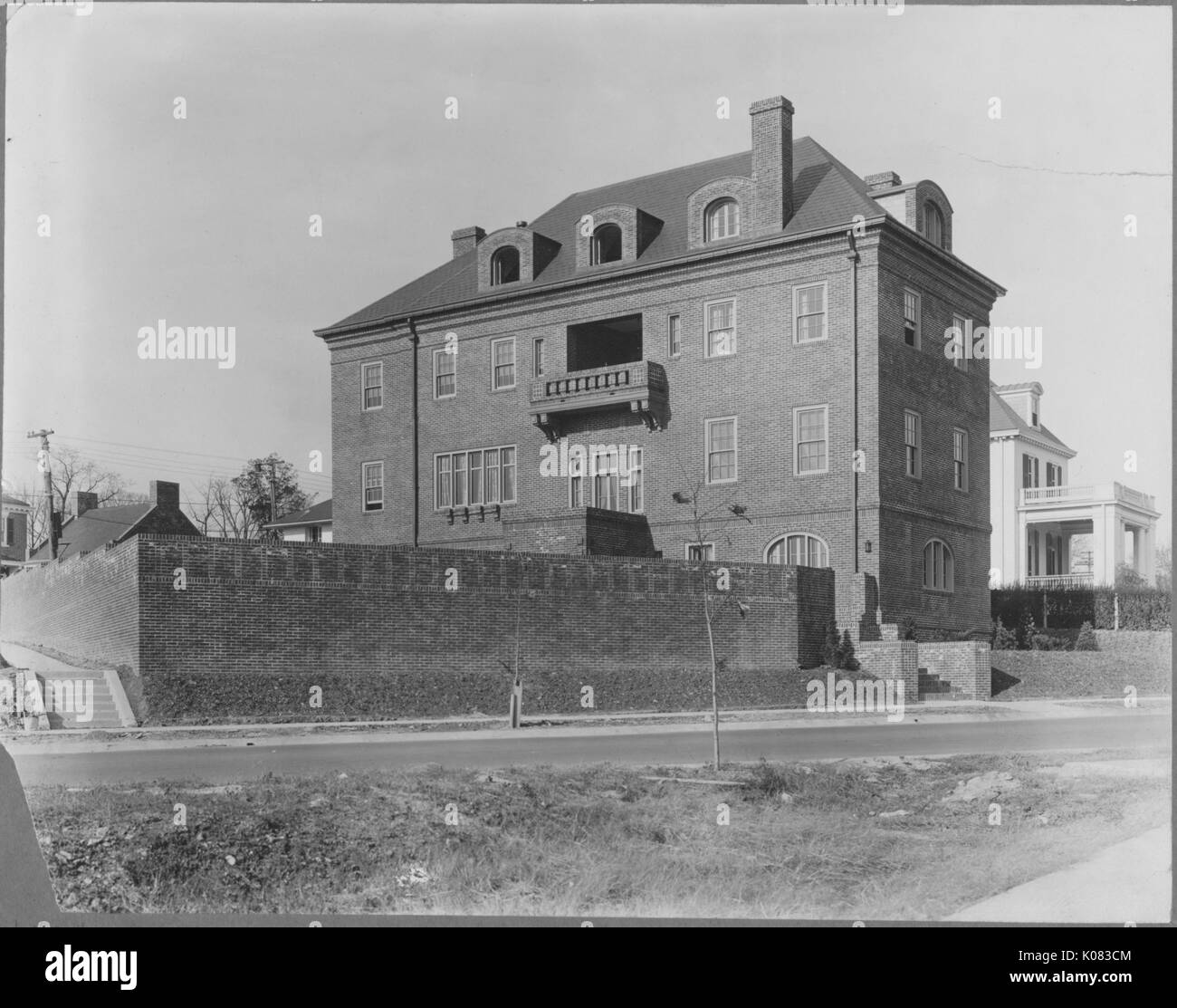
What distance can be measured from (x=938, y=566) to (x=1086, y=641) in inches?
181

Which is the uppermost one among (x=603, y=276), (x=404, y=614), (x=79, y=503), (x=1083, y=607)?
(x=603, y=276)

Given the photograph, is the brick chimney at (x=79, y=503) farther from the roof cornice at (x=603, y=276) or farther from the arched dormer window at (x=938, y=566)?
the arched dormer window at (x=938, y=566)

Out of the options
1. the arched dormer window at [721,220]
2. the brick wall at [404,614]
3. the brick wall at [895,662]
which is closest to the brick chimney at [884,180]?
the arched dormer window at [721,220]

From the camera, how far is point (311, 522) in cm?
4100

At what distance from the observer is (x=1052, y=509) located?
4206 centimetres

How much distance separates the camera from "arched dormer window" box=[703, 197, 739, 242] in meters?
31.5

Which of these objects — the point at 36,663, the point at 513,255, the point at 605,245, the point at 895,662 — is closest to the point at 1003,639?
the point at 895,662

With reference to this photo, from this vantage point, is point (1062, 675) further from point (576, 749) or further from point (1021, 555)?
point (576, 749)

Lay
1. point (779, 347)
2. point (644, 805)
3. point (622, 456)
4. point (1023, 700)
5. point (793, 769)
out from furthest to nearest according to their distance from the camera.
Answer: point (622, 456) → point (779, 347) → point (1023, 700) → point (793, 769) → point (644, 805)

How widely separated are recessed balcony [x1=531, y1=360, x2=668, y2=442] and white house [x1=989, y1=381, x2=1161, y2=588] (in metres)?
12.8

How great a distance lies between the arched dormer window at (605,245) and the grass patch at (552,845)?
862 inches

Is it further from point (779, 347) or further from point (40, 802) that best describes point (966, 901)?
point (779, 347)
